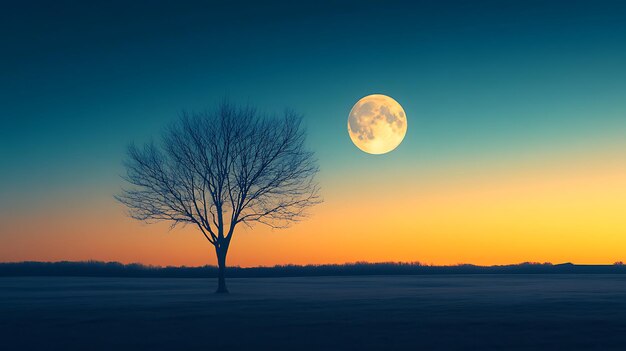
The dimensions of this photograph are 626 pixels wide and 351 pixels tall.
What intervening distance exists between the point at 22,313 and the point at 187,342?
37.6ft

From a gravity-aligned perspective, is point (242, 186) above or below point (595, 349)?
above

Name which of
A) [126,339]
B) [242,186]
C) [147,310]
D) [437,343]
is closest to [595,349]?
[437,343]

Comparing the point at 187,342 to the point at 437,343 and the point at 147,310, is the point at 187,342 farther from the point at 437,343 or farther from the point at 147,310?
the point at 147,310

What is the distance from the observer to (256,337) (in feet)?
50.8

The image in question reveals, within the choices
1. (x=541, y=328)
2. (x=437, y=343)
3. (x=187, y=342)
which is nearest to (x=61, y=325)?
(x=187, y=342)

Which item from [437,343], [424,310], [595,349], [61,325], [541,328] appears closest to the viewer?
[595,349]

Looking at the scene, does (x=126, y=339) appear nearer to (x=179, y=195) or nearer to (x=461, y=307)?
(x=461, y=307)

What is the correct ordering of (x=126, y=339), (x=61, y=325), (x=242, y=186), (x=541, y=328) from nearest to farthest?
(x=126, y=339) → (x=541, y=328) → (x=61, y=325) → (x=242, y=186)

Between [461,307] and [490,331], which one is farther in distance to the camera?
[461,307]

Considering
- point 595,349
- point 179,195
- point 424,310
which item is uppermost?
point 179,195

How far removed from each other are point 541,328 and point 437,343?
4.32m

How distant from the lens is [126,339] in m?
15.5

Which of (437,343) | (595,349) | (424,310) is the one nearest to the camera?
(595,349)

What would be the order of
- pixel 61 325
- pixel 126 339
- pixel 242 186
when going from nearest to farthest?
pixel 126 339, pixel 61 325, pixel 242 186
